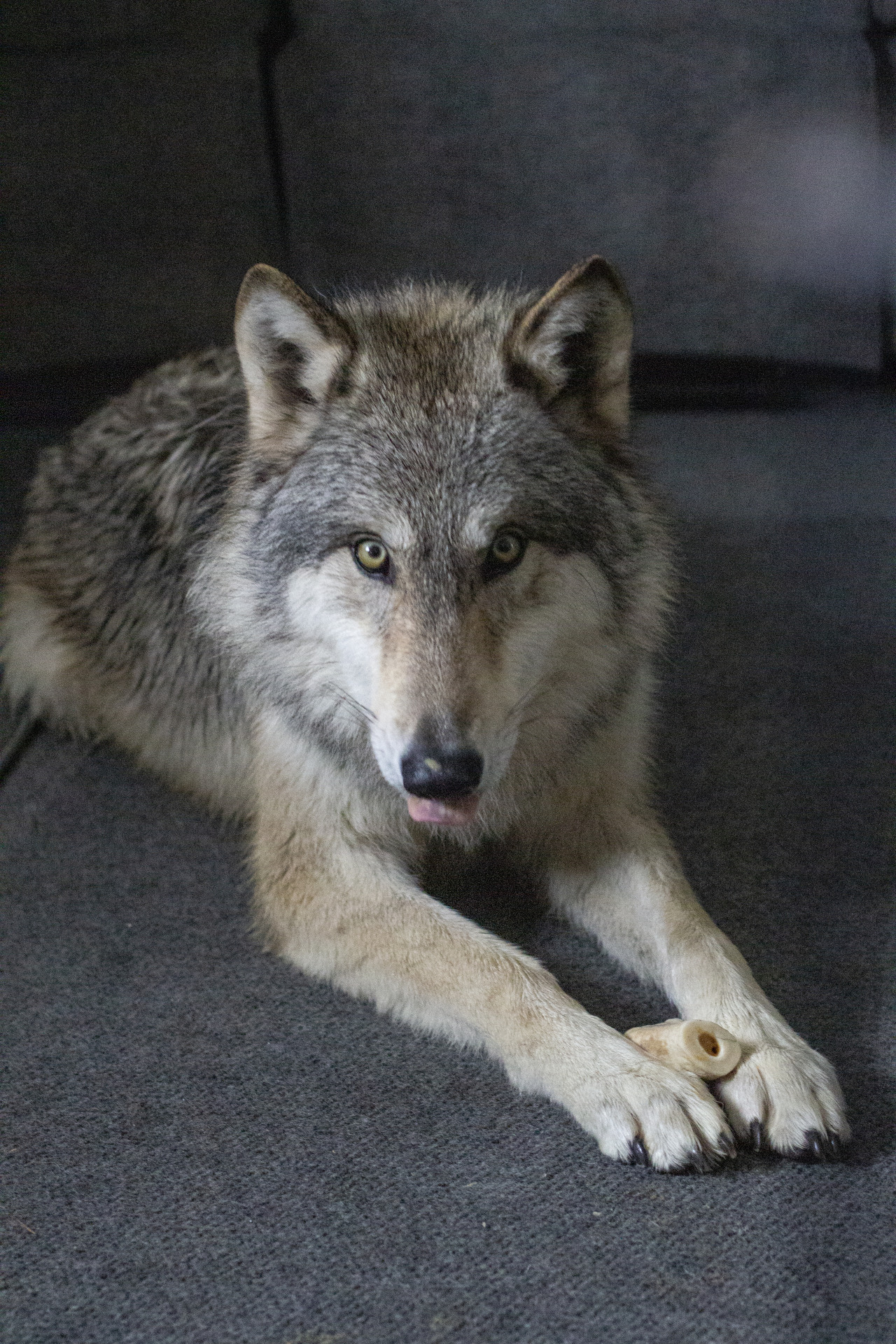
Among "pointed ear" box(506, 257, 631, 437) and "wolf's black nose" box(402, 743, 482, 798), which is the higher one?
"pointed ear" box(506, 257, 631, 437)

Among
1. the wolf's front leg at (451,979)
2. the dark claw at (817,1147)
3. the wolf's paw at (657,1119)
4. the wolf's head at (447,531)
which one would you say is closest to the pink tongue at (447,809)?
the wolf's head at (447,531)

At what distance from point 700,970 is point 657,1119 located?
309 mm

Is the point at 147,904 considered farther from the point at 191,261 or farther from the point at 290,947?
the point at 191,261

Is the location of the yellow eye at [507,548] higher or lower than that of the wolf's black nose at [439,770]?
higher

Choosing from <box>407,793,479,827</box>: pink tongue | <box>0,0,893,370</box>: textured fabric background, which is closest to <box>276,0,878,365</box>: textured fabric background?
<box>0,0,893,370</box>: textured fabric background

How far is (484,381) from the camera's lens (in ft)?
6.52

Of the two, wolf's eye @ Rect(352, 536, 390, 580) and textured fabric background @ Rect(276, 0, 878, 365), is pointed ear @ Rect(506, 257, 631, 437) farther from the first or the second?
textured fabric background @ Rect(276, 0, 878, 365)

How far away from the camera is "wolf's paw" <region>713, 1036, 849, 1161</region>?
66.4 inches

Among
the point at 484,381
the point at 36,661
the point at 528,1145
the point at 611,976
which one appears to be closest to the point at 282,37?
the point at 36,661

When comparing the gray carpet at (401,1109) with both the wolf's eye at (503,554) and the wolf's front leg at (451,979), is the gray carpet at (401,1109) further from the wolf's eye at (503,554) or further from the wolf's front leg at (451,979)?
the wolf's eye at (503,554)

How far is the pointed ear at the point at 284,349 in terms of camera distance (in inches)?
77.0

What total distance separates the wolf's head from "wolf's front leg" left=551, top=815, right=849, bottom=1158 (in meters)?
0.23

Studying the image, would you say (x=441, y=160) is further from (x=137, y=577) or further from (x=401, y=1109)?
(x=401, y=1109)

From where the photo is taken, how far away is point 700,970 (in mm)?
1933
